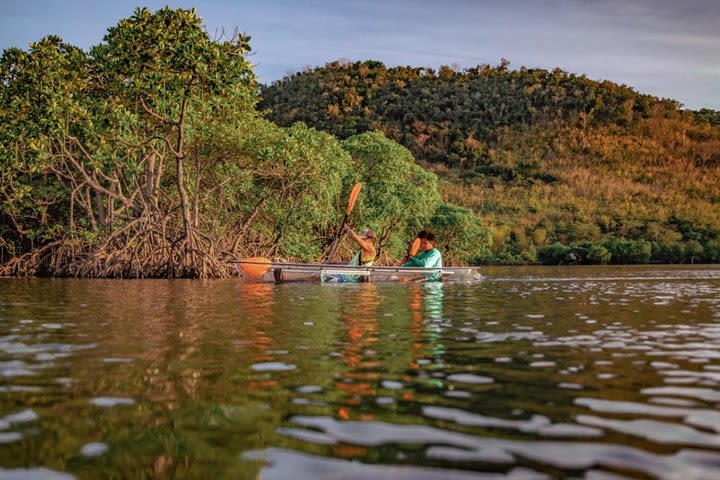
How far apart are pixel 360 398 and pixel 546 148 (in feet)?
267

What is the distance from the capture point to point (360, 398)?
18.1 ft

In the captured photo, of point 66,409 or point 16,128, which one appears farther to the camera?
point 16,128

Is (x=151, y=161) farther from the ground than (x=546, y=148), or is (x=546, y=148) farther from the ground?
(x=546, y=148)

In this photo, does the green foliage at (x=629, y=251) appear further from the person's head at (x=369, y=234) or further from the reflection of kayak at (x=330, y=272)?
the person's head at (x=369, y=234)

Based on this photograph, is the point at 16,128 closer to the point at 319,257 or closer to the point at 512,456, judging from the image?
the point at 319,257

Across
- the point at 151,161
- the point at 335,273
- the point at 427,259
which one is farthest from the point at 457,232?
the point at 335,273

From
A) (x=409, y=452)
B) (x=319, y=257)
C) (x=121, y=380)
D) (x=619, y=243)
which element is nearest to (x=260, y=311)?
(x=121, y=380)

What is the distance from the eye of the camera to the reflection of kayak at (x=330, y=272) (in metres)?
22.8

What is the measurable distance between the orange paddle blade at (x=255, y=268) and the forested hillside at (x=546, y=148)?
30.8 metres

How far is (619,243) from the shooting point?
54.0m

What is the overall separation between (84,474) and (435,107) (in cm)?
9539

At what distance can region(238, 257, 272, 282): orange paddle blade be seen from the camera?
23344 millimetres

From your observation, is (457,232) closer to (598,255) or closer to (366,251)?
(598,255)

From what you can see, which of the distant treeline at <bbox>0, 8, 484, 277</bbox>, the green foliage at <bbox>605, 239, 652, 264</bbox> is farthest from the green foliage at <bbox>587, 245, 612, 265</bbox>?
the distant treeline at <bbox>0, 8, 484, 277</bbox>
